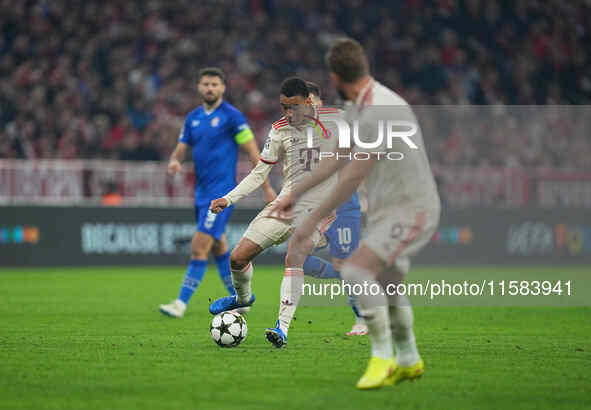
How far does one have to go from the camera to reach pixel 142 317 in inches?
425

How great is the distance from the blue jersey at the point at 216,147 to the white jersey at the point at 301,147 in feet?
8.08

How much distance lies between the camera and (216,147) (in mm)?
11188

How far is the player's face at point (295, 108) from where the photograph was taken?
8.41 meters

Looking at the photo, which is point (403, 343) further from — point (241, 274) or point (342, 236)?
point (342, 236)

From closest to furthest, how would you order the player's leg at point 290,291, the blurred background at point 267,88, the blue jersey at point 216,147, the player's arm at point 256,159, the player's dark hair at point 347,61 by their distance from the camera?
1. the player's dark hair at point 347,61
2. the player's leg at point 290,291
3. the player's arm at point 256,159
4. the blue jersey at point 216,147
5. the blurred background at point 267,88

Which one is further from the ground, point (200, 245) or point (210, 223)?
point (210, 223)

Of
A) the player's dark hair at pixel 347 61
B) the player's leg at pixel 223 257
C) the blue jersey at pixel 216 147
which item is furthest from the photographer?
the player's leg at pixel 223 257

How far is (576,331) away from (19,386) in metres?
5.85

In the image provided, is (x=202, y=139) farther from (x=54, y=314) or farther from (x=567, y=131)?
(x=567, y=131)

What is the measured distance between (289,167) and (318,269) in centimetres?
143

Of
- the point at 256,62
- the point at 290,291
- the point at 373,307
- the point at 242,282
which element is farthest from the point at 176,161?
the point at 256,62

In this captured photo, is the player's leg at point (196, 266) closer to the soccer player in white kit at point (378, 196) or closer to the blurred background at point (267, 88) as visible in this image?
the soccer player in white kit at point (378, 196)

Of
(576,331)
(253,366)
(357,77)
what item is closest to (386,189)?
(357,77)

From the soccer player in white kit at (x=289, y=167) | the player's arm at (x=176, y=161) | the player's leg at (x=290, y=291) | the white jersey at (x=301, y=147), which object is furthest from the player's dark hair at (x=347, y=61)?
the player's arm at (x=176, y=161)
